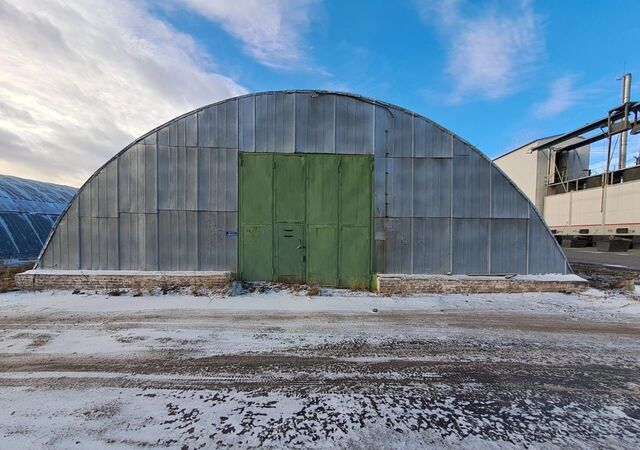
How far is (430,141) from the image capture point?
9.26 meters

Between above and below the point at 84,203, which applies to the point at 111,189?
above

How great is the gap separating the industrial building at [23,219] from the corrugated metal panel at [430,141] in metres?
16.7

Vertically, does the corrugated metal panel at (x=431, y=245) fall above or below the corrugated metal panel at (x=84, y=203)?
below

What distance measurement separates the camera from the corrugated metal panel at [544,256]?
910cm

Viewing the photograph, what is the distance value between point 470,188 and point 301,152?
529 centimetres

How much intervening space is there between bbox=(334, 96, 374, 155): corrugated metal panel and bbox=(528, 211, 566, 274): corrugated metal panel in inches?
225

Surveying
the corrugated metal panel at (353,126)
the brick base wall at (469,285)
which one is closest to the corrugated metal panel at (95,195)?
the corrugated metal panel at (353,126)

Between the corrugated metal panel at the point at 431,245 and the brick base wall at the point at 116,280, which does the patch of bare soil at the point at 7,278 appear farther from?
the corrugated metal panel at the point at 431,245

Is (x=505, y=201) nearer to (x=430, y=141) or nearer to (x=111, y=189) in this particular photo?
(x=430, y=141)

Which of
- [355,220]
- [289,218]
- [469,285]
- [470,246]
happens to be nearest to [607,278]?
[470,246]

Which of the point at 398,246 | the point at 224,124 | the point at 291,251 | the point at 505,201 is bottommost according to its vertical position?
the point at 291,251

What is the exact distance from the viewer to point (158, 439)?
2840 millimetres

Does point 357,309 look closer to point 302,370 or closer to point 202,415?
point 302,370

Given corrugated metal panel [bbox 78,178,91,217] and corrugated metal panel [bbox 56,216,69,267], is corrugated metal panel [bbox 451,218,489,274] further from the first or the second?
corrugated metal panel [bbox 56,216,69,267]
